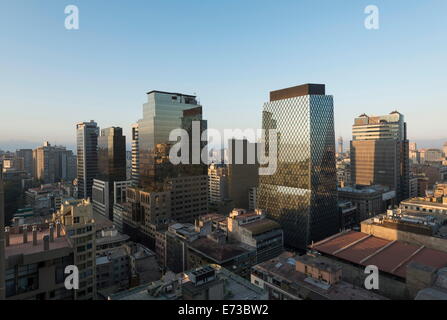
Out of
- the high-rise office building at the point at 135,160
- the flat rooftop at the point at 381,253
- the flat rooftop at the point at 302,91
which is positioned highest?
the flat rooftop at the point at 302,91

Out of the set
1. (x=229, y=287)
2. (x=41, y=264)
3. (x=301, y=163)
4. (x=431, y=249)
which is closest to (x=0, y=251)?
(x=41, y=264)

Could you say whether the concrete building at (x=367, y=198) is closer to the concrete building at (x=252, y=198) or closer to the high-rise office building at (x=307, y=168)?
the high-rise office building at (x=307, y=168)

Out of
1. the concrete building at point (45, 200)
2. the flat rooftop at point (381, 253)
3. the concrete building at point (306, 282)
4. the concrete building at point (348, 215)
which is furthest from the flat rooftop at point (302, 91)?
the concrete building at point (45, 200)

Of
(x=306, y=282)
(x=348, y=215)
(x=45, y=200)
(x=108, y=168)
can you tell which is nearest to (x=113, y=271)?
(x=306, y=282)

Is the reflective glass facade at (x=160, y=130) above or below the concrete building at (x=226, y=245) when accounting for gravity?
above

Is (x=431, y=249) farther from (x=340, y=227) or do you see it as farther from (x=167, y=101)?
(x=167, y=101)

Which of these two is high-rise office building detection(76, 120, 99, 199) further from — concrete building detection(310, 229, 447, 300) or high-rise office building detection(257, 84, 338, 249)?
concrete building detection(310, 229, 447, 300)

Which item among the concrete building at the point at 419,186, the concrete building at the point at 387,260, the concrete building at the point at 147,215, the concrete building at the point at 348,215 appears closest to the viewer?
the concrete building at the point at 387,260
